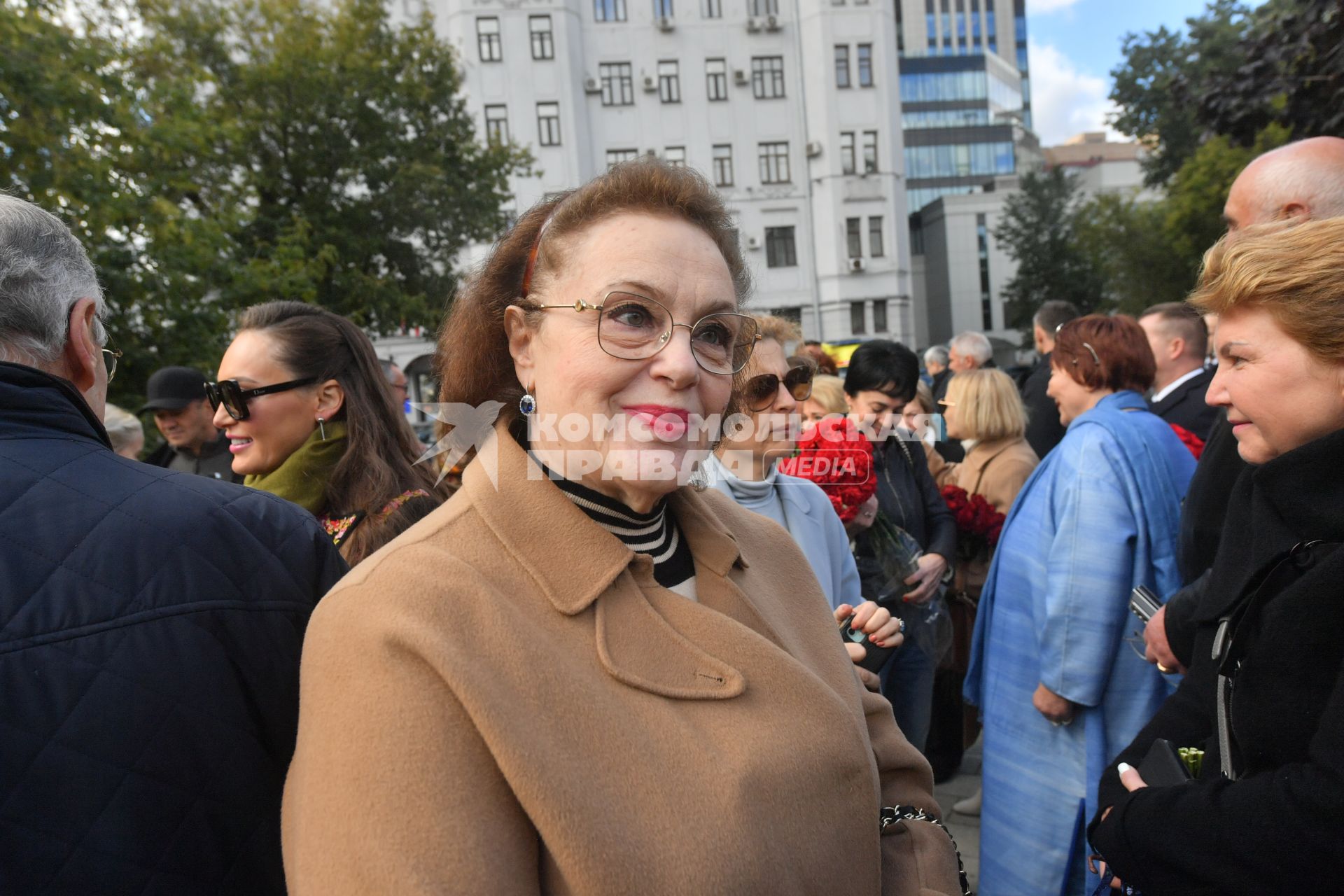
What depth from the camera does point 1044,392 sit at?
7051 mm

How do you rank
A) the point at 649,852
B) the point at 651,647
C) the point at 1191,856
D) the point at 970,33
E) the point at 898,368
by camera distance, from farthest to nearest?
the point at 970,33 < the point at 898,368 < the point at 1191,856 < the point at 651,647 < the point at 649,852

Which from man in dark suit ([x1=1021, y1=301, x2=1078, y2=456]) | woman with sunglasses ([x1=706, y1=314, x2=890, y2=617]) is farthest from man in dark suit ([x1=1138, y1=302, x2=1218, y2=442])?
woman with sunglasses ([x1=706, y1=314, x2=890, y2=617])

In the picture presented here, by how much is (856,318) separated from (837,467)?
33.7 meters

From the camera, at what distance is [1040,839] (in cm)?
312

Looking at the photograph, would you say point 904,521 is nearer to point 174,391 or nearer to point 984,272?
point 174,391

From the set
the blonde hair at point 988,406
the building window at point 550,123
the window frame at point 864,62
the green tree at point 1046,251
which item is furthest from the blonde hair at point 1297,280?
the green tree at point 1046,251

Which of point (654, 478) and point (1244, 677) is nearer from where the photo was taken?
point (654, 478)

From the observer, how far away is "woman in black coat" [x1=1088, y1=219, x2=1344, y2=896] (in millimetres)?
1615

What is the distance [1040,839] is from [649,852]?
2422 mm

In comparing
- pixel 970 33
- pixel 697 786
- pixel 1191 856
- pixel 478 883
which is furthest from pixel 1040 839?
pixel 970 33

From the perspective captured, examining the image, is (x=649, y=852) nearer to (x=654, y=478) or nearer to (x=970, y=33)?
(x=654, y=478)

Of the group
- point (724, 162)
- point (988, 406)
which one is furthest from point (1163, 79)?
point (988, 406)

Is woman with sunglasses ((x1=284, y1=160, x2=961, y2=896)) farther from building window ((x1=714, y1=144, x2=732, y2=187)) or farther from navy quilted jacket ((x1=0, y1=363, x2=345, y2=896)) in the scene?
building window ((x1=714, y1=144, x2=732, y2=187))

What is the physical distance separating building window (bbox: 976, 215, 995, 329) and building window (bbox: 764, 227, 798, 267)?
22.5 meters
